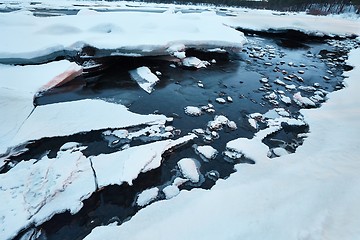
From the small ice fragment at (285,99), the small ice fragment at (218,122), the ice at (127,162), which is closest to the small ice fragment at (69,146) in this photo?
the ice at (127,162)

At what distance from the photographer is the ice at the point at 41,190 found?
7.20 ft

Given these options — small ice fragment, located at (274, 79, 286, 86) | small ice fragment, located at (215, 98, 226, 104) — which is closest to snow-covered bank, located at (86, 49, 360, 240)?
small ice fragment, located at (215, 98, 226, 104)

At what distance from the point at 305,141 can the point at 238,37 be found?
5234 mm

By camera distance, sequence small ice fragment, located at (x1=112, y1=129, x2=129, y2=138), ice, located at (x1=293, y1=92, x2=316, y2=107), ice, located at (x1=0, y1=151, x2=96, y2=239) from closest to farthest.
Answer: ice, located at (x1=0, y1=151, x2=96, y2=239) → small ice fragment, located at (x1=112, y1=129, x2=129, y2=138) → ice, located at (x1=293, y1=92, x2=316, y2=107)

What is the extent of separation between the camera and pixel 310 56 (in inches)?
357

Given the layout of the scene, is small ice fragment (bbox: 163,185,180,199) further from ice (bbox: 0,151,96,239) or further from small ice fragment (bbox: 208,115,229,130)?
small ice fragment (bbox: 208,115,229,130)

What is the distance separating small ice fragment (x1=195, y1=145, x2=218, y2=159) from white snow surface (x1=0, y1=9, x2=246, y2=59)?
3.80 metres

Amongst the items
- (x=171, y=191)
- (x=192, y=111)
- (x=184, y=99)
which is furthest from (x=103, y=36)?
(x=171, y=191)

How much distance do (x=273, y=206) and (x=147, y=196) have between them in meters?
1.32

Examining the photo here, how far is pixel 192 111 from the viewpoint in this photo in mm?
4457

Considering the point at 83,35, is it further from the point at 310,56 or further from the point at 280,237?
the point at 310,56

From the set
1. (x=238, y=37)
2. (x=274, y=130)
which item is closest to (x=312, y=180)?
(x=274, y=130)

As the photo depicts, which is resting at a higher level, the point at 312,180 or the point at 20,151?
the point at 312,180

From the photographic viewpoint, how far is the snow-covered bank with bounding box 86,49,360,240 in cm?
198
